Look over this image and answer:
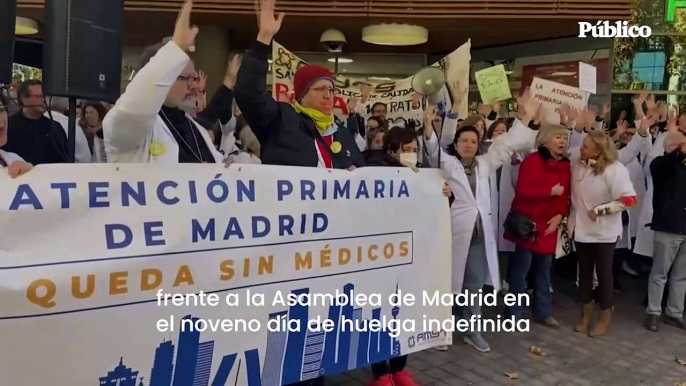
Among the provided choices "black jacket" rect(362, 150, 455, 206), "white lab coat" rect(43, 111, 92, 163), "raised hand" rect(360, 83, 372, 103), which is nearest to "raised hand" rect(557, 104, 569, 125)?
"raised hand" rect(360, 83, 372, 103)

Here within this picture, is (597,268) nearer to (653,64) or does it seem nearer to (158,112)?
(158,112)

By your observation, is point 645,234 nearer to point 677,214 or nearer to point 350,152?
point 677,214

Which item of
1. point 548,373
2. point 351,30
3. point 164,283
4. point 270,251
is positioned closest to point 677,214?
point 548,373

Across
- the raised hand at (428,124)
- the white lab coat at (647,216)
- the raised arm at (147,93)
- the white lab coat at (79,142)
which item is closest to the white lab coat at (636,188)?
the white lab coat at (647,216)

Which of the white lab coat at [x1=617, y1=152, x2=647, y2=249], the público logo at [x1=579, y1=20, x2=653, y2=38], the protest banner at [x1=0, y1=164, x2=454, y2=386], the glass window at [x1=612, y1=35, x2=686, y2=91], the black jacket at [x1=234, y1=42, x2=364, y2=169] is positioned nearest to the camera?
the protest banner at [x1=0, y1=164, x2=454, y2=386]

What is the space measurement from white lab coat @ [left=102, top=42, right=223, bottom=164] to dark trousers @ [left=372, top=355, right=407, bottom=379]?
212 centimetres

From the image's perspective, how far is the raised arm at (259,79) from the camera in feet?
10.4

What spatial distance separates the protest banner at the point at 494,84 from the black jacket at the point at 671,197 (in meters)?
1.72

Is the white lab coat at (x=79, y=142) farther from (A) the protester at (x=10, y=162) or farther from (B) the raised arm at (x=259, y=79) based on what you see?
(B) the raised arm at (x=259, y=79)

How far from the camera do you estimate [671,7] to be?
12016 millimetres

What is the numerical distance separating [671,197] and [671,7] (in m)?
7.50

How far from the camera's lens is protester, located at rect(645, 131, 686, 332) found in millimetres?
6105

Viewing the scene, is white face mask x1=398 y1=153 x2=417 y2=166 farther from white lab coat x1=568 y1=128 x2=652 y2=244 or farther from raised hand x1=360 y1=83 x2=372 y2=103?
raised hand x1=360 y1=83 x2=372 y2=103

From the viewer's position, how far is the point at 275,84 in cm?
656
